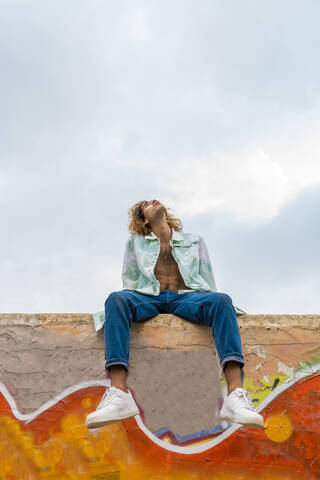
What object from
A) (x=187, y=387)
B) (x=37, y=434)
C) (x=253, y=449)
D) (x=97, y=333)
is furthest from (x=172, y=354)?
(x=37, y=434)

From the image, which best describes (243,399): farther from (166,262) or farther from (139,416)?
(166,262)

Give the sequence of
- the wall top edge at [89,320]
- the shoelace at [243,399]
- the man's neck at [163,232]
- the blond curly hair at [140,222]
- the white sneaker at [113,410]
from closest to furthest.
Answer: the white sneaker at [113,410], the shoelace at [243,399], the wall top edge at [89,320], the man's neck at [163,232], the blond curly hair at [140,222]

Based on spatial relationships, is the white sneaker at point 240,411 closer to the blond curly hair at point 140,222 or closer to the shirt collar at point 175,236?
the shirt collar at point 175,236

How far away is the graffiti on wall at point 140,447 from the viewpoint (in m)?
2.67

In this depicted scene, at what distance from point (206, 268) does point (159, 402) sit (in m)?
1.11

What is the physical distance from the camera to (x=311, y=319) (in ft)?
10.7

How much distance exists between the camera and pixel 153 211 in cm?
380

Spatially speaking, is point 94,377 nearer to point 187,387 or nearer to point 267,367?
point 187,387

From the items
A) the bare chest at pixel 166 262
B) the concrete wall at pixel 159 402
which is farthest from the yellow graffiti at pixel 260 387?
the bare chest at pixel 166 262

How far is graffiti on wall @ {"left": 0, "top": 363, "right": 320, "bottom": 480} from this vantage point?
2.67 metres

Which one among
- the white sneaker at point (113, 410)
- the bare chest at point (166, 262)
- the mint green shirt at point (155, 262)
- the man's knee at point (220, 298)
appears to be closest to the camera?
the white sneaker at point (113, 410)

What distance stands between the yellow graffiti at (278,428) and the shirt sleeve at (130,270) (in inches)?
50.5

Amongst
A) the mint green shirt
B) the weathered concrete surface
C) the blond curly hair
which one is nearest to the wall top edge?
the weathered concrete surface

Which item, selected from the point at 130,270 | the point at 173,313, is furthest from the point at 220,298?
the point at 130,270
